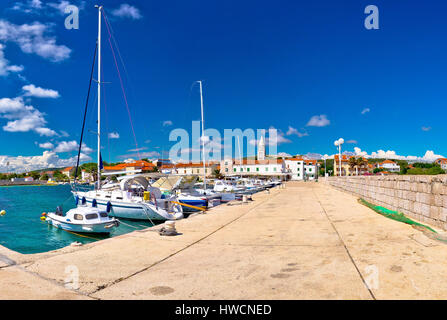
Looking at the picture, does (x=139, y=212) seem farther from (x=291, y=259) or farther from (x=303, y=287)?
(x=303, y=287)

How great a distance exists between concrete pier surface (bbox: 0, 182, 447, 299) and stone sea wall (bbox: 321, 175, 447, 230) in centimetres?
104

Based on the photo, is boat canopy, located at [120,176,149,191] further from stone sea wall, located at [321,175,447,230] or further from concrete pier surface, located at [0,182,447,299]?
stone sea wall, located at [321,175,447,230]

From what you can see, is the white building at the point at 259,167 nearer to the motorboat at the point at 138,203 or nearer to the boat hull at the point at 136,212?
the motorboat at the point at 138,203

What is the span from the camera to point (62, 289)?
488 cm

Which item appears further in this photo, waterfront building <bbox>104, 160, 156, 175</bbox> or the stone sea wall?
waterfront building <bbox>104, 160, 156, 175</bbox>

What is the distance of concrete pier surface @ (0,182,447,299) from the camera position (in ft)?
A: 15.1

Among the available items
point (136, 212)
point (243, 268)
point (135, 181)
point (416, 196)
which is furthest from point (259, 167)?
point (243, 268)

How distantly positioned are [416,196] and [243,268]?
886 cm

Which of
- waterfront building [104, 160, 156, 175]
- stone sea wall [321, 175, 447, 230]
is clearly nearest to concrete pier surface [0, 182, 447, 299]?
stone sea wall [321, 175, 447, 230]

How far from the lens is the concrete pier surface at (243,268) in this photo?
4.62m
